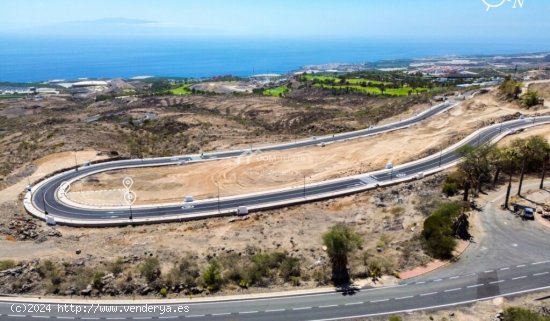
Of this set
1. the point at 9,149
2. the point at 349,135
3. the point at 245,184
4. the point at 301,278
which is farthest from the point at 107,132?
the point at 301,278

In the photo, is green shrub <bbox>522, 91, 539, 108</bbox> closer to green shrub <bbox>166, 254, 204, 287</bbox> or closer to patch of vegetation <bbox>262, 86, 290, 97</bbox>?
patch of vegetation <bbox>262, 86, 290, 97</bbox>

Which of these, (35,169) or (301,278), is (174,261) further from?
(35,169)

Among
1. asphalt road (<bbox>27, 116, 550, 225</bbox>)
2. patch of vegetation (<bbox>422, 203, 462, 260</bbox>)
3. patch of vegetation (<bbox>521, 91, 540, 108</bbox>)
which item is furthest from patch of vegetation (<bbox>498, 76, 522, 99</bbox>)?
patch of vegetation (<bbox>422, 203, 462, 260</bbox>)

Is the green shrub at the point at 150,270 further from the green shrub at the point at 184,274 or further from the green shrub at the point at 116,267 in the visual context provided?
the green shrub at the point at 116,267

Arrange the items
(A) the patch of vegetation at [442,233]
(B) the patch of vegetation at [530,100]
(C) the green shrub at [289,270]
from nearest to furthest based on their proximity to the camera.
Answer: (C) the green shrub at [289,270], (A) the patch of vegetation at [442,233], (B) the patch of vegetation at [530,100]

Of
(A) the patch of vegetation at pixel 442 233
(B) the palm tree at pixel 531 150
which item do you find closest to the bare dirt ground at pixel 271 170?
(B) the palm tree at pixel 531 150

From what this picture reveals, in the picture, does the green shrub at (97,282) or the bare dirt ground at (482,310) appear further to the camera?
the green shrub at (97,282)
